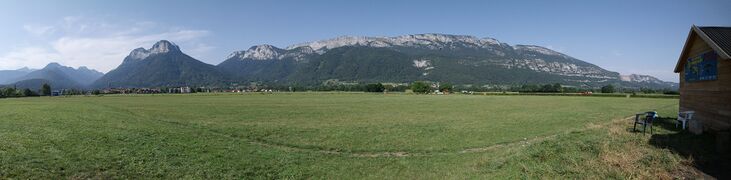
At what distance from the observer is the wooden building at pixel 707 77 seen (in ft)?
55.3

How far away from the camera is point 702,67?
1950 cm

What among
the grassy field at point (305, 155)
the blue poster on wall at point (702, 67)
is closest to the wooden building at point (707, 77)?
the blue poster on wall at point (702, 67)

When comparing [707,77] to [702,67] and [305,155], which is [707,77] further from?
[305,155]

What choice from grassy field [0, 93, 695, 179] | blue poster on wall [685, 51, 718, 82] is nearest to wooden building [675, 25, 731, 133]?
blue poster on wall [685, 51, 718, 82]

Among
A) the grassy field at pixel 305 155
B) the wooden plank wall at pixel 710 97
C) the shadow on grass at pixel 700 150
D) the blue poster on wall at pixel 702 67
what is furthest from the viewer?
the blue poster on wall at pixel 702 67

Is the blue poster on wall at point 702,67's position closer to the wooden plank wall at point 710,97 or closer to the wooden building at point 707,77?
the wooden building at point 707,77

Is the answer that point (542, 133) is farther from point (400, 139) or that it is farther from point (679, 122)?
point (400, 139)

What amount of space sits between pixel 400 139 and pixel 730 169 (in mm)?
15344

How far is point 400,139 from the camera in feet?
78.9

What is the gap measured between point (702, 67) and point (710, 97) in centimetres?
174

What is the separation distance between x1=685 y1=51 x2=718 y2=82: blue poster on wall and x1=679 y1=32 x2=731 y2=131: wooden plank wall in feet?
0.79

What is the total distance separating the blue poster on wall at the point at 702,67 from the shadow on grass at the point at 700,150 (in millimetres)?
3013

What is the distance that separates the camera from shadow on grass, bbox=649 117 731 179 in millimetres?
11367

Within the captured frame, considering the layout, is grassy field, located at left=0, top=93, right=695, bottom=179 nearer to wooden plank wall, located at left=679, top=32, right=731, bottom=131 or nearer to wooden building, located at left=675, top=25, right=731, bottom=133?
wooden plank wall, located at left=679, top=32, right=731, bottom=131
